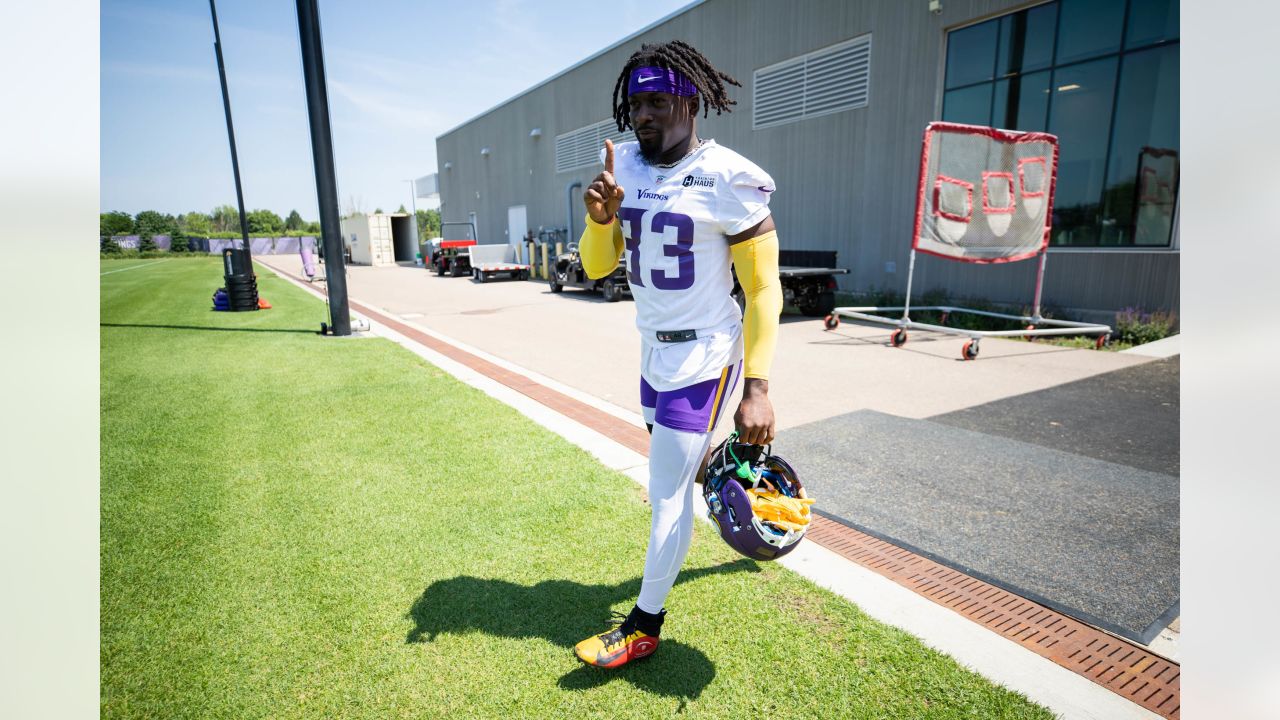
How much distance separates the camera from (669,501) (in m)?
2.42

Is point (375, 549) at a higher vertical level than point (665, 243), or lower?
lower

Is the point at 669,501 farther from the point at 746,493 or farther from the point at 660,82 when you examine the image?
the point at 660,82

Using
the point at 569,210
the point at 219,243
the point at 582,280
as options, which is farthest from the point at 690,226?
the point at 219,243

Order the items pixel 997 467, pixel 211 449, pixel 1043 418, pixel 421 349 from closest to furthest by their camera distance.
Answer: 1. pixel 997 467
2. pixel 211 449
3. pixel 1043 418
4. pixel 421 349

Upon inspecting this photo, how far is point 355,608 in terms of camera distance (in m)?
2.92

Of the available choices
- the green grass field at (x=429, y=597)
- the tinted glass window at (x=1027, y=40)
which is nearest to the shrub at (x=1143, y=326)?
the tinted glass window at (x=1027, y=40)

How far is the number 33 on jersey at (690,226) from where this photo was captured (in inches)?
87.7

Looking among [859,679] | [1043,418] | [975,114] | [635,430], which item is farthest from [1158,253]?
[859,679]

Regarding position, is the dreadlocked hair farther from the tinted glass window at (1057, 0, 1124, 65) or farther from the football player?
the tinted glass window at (1057, 0, 1124, 65)

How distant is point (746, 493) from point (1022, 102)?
44.1 feet

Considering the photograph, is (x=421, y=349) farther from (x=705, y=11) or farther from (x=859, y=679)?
(x=705, y=11)

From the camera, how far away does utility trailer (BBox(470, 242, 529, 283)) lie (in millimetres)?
24047

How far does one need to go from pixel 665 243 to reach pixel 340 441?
403 centimetres

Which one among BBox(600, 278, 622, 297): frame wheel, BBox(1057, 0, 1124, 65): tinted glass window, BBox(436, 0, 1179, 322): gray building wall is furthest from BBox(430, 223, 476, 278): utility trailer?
BBox(1057, 0, 1124, 65): tinted glass window
